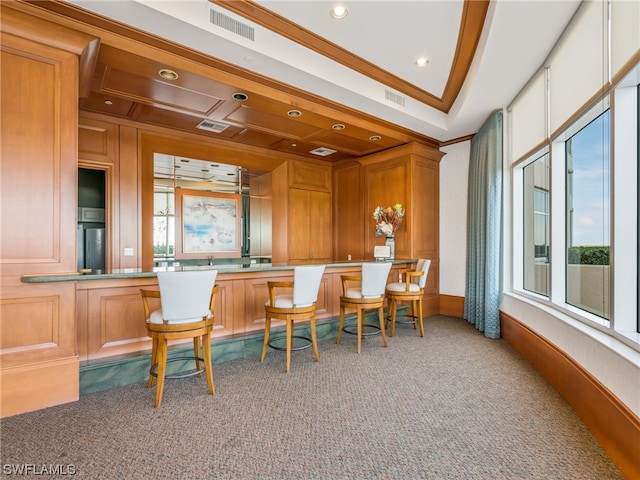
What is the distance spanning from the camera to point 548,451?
2.04 meters

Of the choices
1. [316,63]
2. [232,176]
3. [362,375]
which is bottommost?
[362,375]

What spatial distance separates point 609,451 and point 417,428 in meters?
1.11

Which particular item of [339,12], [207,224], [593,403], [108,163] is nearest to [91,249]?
[108,163]

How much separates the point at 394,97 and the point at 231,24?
2320mm

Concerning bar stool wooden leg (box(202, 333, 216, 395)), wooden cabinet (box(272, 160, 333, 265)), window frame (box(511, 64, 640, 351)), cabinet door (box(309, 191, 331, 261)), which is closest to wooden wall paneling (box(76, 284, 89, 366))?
bar stool wooden leg (box(202, 333, 216, 395))

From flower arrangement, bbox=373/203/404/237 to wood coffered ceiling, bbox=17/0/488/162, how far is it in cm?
116

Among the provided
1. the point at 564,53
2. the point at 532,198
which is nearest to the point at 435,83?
the point at 564,53

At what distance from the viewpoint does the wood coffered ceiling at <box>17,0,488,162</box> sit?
291cm

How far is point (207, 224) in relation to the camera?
273 inches

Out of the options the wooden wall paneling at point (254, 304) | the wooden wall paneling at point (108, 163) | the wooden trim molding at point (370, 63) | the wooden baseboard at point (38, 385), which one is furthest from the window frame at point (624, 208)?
the wooden wall paneling at point (108, 163)

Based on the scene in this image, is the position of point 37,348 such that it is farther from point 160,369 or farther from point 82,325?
point 160,369

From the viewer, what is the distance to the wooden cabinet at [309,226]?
6496mm

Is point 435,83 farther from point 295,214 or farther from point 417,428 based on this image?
point 417,428

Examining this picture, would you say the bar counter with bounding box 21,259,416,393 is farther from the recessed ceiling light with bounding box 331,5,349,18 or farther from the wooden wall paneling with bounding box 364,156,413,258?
the wooden wall paneling with bounding box 364,156,413,258
